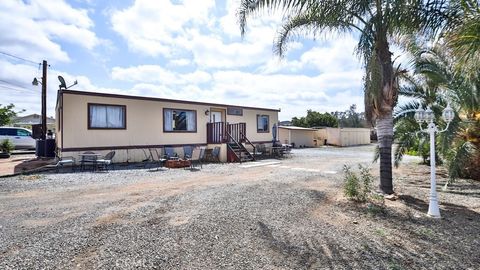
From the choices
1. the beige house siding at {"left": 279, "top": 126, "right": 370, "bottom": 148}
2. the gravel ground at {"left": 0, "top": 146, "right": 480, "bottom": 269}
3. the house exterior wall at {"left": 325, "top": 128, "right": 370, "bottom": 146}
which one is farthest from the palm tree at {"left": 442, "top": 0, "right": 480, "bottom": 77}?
the house exterior wall at {"left": 325, "top": 128, "right": 370, "bottom": 146}

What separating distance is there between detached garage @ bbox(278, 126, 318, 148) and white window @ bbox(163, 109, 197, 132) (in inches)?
534

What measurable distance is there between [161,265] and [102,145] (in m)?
10.8

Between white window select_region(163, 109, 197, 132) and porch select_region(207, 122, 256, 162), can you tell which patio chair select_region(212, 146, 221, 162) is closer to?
porch select_region(207, 122, 256, 162)

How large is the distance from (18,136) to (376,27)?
22324 millimetres

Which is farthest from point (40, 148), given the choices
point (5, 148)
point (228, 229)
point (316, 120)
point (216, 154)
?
point (316, 120)

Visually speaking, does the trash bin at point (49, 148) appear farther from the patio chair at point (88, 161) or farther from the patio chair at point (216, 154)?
the patio chair at point (216, 154)

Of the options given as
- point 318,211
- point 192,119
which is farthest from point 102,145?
point 318,211

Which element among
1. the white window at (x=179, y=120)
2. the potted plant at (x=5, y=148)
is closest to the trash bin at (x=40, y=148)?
the potted plant at (x=5, y=148)

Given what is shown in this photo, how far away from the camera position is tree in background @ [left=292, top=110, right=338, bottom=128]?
40.7m

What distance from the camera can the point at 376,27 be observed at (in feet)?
21.1

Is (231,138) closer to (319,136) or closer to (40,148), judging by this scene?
(40,148)

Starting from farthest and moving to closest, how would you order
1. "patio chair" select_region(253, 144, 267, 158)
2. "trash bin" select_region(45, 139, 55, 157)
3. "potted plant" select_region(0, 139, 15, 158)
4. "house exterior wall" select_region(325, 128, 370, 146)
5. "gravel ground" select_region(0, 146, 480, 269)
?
"house exterior wall" select_region(325, 128, 370, 146) < "patio chair" select_region(253, 144, 267, 158) < "potted plant" select_region(0, 139, 15, 158) < "trash bin" select_region(45, 139, 55, 157) < "gravel ground" select_region(0, 146, 480, 269)

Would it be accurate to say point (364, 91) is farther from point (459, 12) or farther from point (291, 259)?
point (291, 259)

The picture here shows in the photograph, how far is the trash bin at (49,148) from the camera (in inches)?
595
